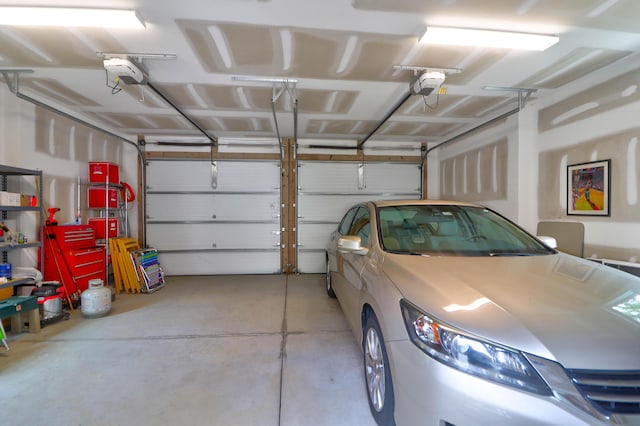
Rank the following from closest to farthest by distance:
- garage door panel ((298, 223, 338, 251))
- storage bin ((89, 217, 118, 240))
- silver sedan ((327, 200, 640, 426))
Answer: silver sedan ((327, 200, 640, 426))
storage bin ((89, 217, 118, 240))
garage door panel ((298, 223, 338, 251))

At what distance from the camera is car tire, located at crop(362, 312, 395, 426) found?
4.89ft

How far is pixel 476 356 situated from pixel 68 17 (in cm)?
352

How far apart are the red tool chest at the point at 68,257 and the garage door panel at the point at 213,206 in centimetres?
166

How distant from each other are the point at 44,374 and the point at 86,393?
61 cm

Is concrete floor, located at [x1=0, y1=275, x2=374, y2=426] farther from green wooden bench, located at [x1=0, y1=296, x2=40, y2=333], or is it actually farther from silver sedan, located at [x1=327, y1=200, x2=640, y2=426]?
silver sedan, located at [x1=327, y1=200, x2=640, y2=426]

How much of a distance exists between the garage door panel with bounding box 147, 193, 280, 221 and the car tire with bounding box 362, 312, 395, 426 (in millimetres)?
4367

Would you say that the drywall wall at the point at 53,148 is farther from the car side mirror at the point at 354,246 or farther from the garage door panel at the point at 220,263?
the car side mirror at the point at 354,246

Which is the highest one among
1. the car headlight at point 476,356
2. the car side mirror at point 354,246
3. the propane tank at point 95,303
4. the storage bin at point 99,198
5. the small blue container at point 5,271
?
the storage bin at point 99,198

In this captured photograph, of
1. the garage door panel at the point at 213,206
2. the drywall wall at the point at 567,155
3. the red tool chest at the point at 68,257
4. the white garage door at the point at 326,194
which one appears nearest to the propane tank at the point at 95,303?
the red tool chest at the point at 68,257

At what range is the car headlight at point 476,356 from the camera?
3.28 feet

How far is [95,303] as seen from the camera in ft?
11.2

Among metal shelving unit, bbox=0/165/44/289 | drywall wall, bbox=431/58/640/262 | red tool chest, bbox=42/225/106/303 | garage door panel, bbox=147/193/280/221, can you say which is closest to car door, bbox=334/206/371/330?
drywall wall, bbox=431/58/640/262

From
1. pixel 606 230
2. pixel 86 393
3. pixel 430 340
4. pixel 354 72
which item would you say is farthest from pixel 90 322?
pixel 606 230

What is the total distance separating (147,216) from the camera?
224 inches
